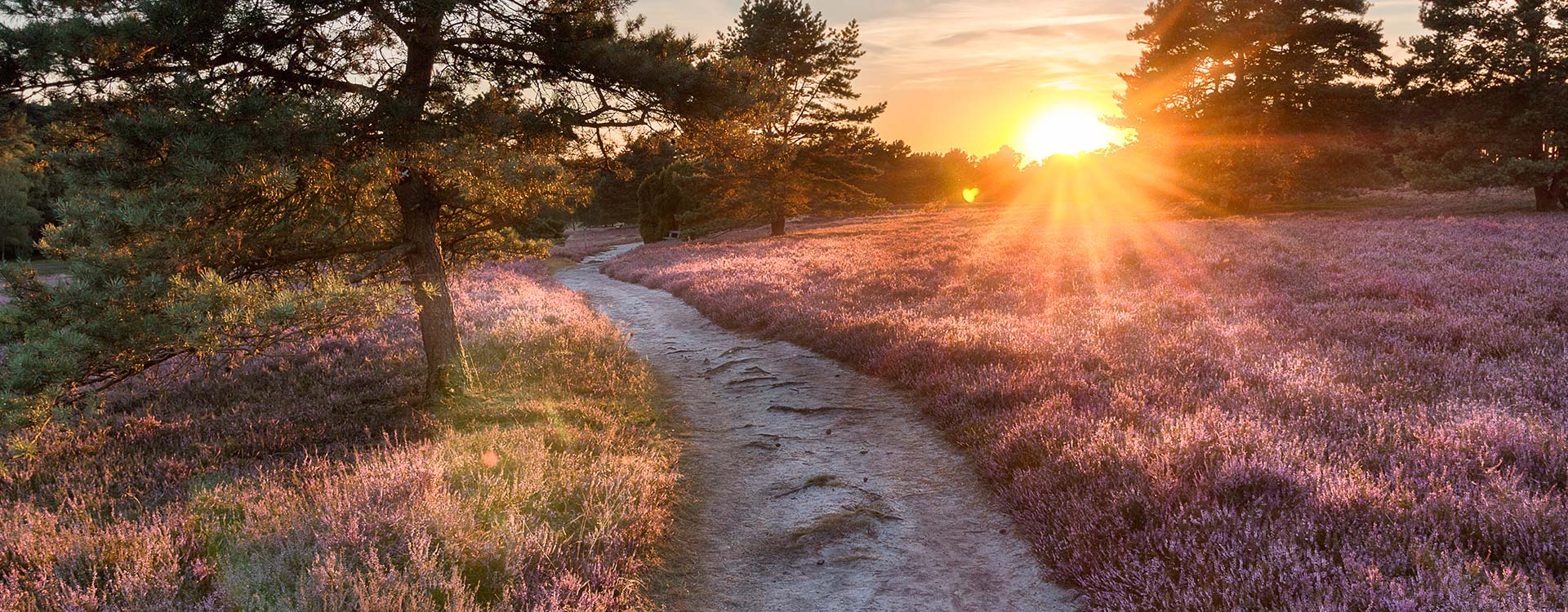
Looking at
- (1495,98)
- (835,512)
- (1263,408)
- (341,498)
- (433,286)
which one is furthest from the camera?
(1495,98)

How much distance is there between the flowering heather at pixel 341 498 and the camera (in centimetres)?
354

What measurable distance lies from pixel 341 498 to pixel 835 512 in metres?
3.55

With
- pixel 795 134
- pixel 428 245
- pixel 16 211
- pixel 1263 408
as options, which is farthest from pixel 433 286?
pixel 16 211

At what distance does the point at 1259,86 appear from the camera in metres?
32.8

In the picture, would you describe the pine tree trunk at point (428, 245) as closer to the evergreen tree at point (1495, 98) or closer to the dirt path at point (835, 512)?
the dirt path at point (835, 512)

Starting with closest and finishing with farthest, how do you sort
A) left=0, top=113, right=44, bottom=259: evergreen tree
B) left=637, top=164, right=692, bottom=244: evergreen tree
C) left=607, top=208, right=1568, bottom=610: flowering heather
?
left=607, top=208, right=1568, bottom=610: flowering heather → left=0, top=113, right=44, bottom=259: evergreen tree → left=637, top=164, right=692, bottom=244: evergreen tree

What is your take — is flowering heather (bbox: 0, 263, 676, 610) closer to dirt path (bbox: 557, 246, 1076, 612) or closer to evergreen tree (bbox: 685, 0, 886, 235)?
dirt path (bbox: 557, 246, 1076, 612)

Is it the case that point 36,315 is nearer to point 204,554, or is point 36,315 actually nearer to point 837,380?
point 204,554

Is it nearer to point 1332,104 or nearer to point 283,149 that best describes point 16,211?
point 283,149

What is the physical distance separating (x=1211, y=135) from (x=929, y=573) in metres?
Result: 37.3

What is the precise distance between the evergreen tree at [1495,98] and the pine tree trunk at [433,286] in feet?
112

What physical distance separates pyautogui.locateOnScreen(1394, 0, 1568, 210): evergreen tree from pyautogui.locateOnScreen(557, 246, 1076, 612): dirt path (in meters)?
30.6

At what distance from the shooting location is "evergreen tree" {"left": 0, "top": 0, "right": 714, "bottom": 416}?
13.6ft

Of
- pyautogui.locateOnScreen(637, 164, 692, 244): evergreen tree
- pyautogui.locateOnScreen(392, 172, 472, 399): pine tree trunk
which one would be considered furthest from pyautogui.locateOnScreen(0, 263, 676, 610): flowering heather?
pyautogui.locateOnScreen(637, 164, 692, 244): evergreen tree
